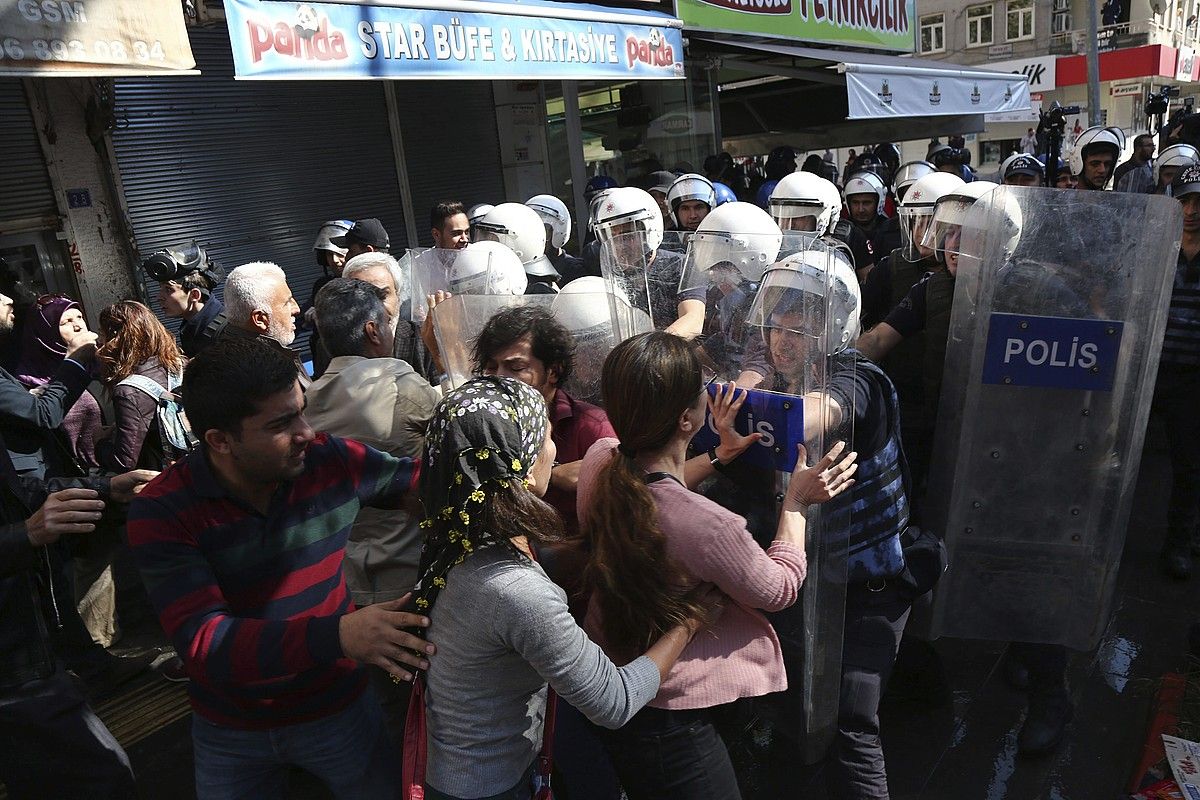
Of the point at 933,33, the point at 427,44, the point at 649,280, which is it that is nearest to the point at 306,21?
the point at 427,44

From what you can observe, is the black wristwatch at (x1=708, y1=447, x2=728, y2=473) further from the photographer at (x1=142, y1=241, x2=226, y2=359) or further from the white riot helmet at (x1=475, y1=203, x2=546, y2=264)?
the photographer at (x1=142, y1=241, x2=226, y2=359)

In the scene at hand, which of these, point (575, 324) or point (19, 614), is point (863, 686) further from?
point (19, 614)

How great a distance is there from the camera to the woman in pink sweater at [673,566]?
1.70 metres

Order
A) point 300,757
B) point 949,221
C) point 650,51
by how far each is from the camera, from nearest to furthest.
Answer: point 300,757
point 949,221
point 650,51

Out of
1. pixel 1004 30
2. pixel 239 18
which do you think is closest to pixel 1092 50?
pixel 239 18

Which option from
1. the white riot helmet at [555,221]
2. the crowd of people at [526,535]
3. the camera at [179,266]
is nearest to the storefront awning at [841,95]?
the white riot helmet at [555,221]

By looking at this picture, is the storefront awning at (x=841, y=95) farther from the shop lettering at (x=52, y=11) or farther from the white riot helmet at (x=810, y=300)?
the white riot helmet at (x=810, y=300)

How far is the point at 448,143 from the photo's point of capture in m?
8.83

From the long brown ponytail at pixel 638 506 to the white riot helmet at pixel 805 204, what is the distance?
303 cm

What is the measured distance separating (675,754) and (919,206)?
312 centimetres

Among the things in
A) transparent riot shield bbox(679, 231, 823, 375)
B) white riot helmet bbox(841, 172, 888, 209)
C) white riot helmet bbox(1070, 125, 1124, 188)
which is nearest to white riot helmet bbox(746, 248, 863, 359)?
transparent riot shield bbox(679, 231, 823, 375)

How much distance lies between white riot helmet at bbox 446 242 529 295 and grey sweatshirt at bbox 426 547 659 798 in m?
1.50

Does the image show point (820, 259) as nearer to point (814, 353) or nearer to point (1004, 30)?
point (814, 353)

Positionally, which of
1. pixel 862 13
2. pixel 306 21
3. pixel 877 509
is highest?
pixel 862 13
